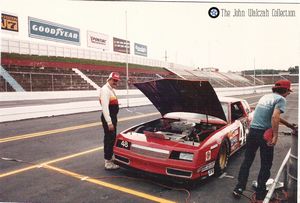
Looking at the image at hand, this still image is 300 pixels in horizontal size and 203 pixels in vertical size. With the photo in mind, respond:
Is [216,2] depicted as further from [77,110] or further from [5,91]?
[5,91]

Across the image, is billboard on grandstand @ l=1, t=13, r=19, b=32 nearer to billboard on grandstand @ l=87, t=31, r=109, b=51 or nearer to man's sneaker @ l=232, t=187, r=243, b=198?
billboard on grandstand @ l=87, t=31, r=109, b=51

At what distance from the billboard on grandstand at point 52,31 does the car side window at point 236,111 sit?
2698 centimetres

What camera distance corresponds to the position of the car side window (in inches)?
218

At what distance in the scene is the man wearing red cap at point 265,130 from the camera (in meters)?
3.53

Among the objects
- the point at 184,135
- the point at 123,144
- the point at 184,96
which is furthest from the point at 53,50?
the point at 184,135

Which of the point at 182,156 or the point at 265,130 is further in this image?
the point at 182,156

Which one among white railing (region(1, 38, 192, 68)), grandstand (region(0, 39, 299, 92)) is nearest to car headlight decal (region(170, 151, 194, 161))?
grandstand (region(0, 39, 299, 92))

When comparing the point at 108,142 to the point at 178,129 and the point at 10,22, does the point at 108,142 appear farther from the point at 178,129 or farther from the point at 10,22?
the point at 10,22

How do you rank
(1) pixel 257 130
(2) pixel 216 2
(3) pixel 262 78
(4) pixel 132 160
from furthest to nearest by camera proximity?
(3) pixel 262 78 → (2) pixel 216 2 → (4) pixel 132 160 → (1) pixel 257 130

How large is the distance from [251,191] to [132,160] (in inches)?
69.4

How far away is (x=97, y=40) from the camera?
133 ft

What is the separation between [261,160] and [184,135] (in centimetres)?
126

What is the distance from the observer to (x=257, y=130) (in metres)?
3.70

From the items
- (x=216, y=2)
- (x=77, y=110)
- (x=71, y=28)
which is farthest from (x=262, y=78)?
(x=216, y=2)
